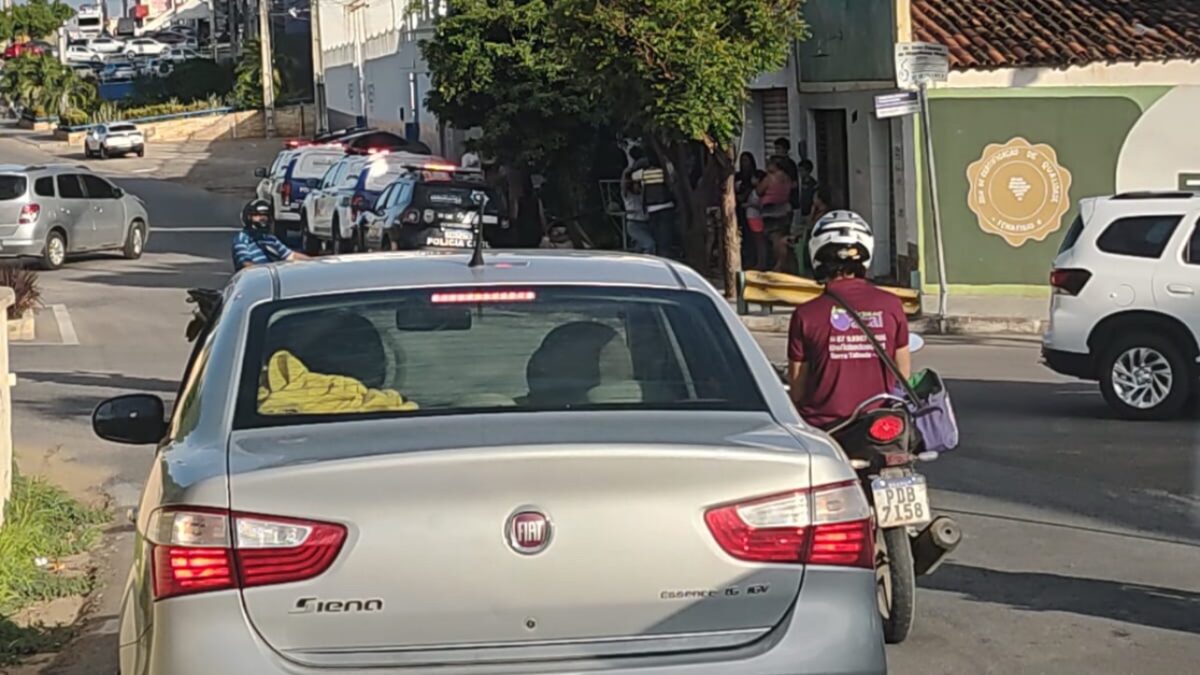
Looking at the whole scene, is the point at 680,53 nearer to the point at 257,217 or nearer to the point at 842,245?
the point at 257,217

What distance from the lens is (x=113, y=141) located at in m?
65.9

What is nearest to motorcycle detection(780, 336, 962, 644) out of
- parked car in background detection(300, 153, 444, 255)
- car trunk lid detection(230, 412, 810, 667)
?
car trunk lid detection(230, 412, 810, 667)

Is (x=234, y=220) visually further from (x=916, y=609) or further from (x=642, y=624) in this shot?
(x=642, y=624)

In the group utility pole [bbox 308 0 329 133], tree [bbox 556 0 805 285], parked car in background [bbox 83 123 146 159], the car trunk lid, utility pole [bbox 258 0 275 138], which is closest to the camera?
the car trunk lid

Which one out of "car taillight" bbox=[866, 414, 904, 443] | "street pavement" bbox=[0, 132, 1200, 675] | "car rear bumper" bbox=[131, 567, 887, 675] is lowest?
"street pavement" bbox=[0, 132, 1200, 675]

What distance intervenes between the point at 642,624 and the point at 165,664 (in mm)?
1032

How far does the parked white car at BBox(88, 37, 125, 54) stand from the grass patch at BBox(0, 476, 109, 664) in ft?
386

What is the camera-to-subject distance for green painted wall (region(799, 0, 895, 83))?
23719mm

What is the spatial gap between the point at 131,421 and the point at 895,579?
9.45 feet

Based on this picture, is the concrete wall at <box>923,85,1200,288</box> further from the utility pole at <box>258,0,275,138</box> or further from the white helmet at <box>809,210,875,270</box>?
the utility pole at <box>258,0,275,138</box>

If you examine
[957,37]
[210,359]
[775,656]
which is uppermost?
[957,37]

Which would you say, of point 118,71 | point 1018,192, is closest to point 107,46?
point 118,71

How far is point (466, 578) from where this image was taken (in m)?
3.89

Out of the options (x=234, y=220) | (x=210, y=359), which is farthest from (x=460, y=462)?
(x=234, y=220)
